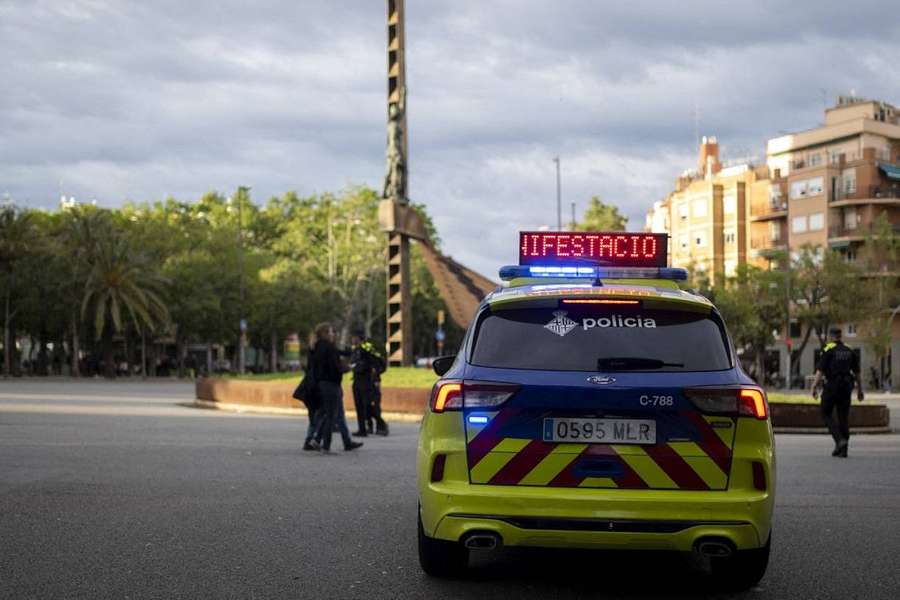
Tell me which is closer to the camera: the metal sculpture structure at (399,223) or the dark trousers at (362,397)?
the dark trousers at (362,397)

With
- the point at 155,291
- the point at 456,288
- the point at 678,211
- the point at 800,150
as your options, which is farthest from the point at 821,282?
the point at 456,288

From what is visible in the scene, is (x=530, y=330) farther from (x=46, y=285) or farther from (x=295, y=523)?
(x=46, y=285)

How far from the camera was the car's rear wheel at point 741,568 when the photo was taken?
6.77 m

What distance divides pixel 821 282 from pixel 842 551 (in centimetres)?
6531

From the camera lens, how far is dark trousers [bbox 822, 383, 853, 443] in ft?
57.2

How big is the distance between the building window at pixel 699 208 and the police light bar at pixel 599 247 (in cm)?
8969

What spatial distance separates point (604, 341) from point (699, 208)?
93.7m

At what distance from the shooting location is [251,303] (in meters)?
80.0

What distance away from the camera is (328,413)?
17125 mm

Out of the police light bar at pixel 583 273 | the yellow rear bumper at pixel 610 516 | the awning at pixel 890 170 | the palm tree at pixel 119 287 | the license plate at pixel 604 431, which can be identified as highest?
the awning at pixel 890 170

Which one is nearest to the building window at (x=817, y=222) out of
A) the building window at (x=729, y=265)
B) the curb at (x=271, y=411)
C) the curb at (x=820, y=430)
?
the building window at (x=729, y=265)

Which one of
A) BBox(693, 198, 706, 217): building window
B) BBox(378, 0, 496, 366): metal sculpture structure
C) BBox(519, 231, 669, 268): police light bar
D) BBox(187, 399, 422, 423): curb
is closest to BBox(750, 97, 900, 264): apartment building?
BBox(693, 198, 706, 217): building window

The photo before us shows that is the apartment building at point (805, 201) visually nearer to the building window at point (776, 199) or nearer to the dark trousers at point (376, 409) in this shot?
the building window at point (776, 199)

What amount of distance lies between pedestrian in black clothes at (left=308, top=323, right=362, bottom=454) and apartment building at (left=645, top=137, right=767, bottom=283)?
253ft
